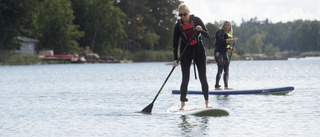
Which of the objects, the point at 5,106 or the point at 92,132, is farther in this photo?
the point at 5,106

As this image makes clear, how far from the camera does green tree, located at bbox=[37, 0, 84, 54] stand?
76.3m

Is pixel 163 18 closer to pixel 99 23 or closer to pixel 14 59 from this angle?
pixel 99 23

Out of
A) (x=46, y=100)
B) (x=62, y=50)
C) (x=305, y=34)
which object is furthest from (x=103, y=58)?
(x=305, y=34)

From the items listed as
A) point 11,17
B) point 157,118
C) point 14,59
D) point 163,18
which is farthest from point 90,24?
point 157,118

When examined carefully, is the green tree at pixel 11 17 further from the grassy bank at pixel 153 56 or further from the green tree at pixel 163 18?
the green tree at pixel 163 18

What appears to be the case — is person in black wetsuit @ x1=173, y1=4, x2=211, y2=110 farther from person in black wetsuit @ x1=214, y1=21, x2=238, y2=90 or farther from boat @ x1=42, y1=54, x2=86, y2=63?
boat @ x1=42, y1=54, x2=86, y2=63

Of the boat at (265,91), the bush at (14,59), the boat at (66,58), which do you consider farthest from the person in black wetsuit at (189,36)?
the boat at (66,58)

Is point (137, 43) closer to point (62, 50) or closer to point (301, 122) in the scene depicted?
point (62, 50)

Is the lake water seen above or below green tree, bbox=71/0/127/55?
below

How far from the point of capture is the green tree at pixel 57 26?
250 feet

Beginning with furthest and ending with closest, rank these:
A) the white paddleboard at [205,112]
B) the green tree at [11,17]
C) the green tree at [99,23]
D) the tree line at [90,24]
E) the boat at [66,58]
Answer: the green tree at [99,23], the boat at [66,58], the tree line at [90,24], the green tree at [11,17], the white paddleboard at [205,112]

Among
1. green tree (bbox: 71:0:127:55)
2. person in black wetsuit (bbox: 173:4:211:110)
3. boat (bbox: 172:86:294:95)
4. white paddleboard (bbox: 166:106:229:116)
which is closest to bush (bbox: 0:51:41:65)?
green tree (bbox: 71:0:127:55)

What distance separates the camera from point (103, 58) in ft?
272

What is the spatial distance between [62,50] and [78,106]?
64.8 meters
